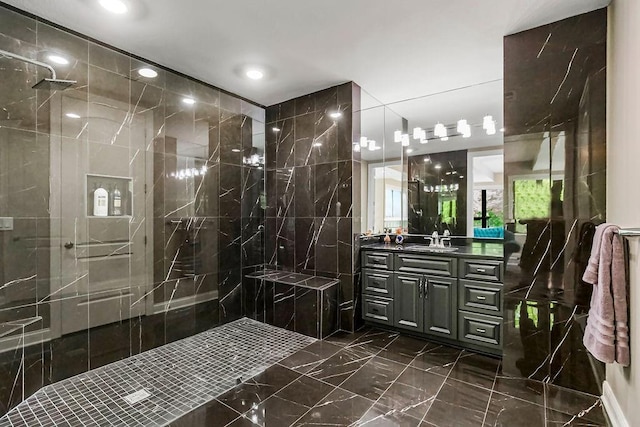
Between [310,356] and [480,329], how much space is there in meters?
1.50

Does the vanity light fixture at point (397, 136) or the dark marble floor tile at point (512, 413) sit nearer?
the dark marble floor tile at point (512, 413)

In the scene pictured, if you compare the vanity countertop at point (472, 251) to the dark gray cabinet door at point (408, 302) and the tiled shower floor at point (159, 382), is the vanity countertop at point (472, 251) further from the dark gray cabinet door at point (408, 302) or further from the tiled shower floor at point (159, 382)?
the tiled shower floor at point (159, 382)

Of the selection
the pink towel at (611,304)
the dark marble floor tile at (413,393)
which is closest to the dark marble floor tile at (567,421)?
the pink towel at (611,304)

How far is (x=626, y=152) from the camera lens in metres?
1.66

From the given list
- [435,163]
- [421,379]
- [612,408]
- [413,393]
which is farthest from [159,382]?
[435,163]

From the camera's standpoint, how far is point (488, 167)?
3.21 m

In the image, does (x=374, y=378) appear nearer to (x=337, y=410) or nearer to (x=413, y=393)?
(x=413, y=393)

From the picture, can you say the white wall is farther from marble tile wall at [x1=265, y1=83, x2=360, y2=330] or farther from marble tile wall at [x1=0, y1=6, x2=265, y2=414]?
marble tile wall at [x1=0, y1=6, x2=265, y2=414]

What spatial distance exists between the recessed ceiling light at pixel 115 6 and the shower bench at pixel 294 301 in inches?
105

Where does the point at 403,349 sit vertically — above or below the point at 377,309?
below

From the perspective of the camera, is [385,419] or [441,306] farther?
[441,306]

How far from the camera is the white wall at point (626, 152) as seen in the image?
1503mm

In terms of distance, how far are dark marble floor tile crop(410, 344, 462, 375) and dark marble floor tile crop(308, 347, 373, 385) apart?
0.43 m

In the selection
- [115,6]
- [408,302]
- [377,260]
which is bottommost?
[408,302]
